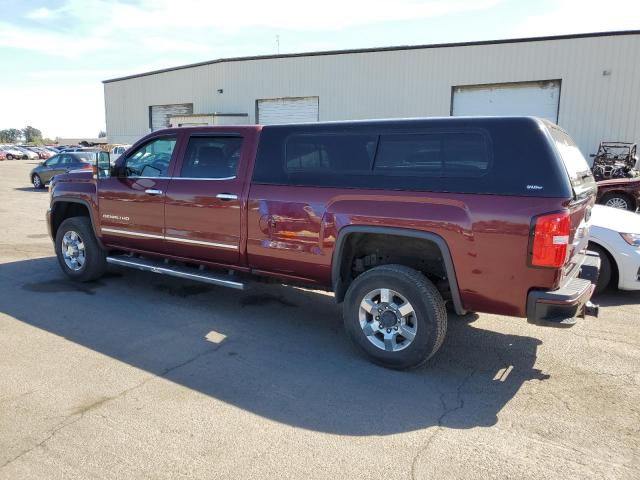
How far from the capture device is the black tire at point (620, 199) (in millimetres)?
11703

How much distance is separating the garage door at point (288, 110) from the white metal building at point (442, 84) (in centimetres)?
5

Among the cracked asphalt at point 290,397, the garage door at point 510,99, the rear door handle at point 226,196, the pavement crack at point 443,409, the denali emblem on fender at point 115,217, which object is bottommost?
the pavement crack at point 443,409

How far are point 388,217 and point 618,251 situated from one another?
343cm

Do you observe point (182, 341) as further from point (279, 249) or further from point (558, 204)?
point (558, 204)

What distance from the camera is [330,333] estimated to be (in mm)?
5020

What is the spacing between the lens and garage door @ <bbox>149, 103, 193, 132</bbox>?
3155 cm

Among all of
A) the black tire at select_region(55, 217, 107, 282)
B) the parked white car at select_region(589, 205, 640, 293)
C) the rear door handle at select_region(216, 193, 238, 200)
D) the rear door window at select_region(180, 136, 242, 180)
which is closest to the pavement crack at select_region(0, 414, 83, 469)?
the rear door handle at select_region(216, 193, 238, 200)

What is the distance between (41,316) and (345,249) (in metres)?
3.31

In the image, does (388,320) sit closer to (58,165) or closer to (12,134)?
(58,165)

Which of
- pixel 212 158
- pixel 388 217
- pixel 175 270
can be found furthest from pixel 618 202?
pixel 175 270

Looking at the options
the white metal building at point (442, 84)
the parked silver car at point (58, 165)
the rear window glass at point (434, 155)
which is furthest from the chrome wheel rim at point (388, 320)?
the parked silver car at point (58, 165)

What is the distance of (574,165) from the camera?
414 cm

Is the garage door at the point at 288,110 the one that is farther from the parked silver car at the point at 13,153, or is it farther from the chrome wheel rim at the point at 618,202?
the parked silver car at the point at 13,153

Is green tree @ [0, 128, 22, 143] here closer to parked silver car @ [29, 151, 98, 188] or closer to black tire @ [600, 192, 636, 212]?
parked silver car @ [29, 151, 98, 188]
